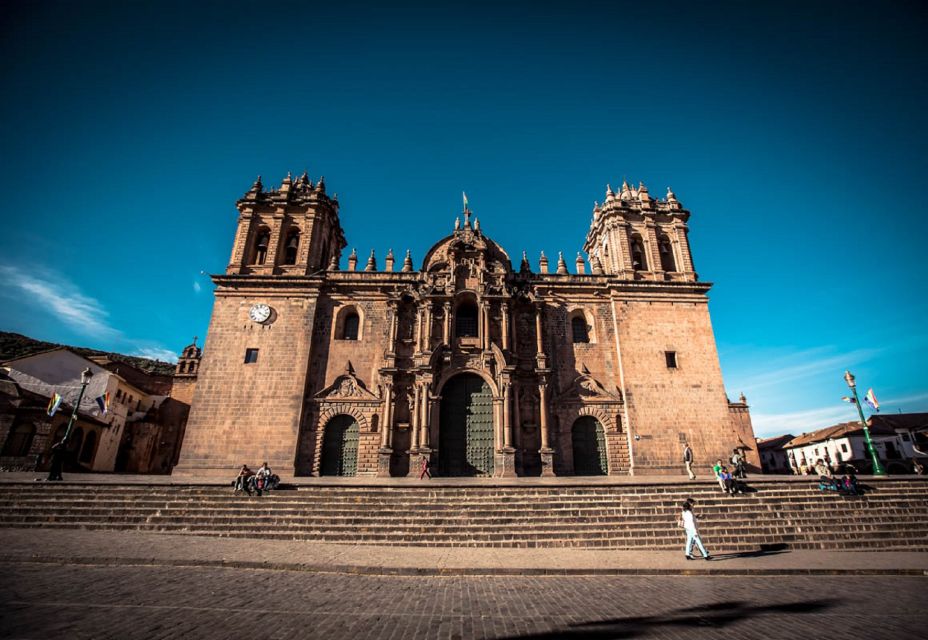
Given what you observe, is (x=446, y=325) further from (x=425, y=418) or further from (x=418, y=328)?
(x=425, y=418)

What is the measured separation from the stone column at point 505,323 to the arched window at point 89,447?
27919 millimetres

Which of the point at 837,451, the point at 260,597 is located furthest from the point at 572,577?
the point at 837,451

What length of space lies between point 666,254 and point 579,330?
8446 millimetres

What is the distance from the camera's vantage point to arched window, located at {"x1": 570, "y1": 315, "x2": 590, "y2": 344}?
24.3 m

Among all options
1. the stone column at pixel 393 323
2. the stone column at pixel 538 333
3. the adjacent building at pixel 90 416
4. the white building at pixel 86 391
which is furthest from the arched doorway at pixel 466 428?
the white building at pixel 86 391

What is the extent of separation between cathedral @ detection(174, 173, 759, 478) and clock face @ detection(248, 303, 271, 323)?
0.22 feet

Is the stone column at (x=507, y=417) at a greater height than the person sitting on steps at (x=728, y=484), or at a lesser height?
greater

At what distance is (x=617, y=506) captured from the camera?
13148mm

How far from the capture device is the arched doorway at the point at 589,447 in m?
21.3

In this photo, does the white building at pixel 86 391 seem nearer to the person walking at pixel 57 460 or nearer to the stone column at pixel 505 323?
the person walking at pixel 57 460

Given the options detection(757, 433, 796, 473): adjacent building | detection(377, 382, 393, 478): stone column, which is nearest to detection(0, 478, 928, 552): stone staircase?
detection(377, 382, 393, 478): stone column

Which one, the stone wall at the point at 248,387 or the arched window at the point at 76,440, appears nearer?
the stone wall at the point at 248,387

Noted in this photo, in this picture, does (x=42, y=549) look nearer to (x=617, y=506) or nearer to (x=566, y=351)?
(x=617, y=506)

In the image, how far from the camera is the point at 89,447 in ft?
87.7
